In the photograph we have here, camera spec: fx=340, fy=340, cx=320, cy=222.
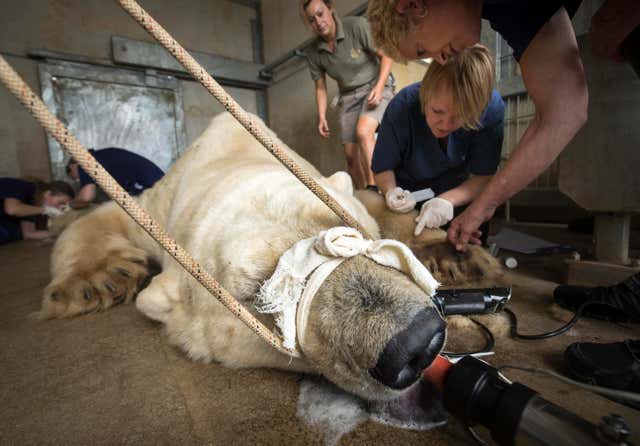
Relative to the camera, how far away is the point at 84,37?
6.79m

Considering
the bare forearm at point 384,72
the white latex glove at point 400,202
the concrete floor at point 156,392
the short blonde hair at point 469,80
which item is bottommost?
the concrete floor at point 156,392

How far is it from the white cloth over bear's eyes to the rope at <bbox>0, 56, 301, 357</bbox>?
80 millimetres

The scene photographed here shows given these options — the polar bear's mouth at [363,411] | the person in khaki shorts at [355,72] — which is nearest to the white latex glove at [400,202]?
the polar bear's mouth at [363,411]

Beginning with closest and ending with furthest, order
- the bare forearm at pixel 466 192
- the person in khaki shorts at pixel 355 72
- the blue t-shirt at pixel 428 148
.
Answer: the bare forearm at pixel 466 192, the blue t-shirt at pixel 428 148, the person in khaki shorts at pixel 355 72

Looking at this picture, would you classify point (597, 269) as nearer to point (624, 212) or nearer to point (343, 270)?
point (624, 212)

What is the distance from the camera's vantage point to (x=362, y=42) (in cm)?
391

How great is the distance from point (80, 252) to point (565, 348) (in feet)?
7.79

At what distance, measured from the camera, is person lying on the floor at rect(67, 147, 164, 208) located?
4816 mm

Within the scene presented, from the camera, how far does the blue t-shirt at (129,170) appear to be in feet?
15.8

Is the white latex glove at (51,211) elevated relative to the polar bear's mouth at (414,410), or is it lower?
elevated

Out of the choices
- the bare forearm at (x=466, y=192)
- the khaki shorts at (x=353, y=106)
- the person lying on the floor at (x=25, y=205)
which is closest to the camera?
the bare forearm at (x=466, y=192)

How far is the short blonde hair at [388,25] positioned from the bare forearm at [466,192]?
0.82m

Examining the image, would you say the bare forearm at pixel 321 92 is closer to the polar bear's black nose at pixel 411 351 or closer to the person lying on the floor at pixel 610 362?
the person lying on the floor at pixel 610 362

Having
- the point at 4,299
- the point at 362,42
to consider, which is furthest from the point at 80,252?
the point at 362,42
